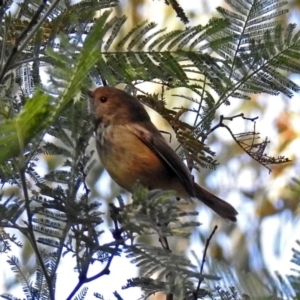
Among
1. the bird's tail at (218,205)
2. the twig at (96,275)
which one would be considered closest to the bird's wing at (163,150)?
the bird's tail at (218,205)

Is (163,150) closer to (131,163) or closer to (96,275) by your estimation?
(131,163)

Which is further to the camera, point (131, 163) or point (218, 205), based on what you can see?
point (218, 205)

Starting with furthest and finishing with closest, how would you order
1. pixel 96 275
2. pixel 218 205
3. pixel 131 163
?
1. pixel 218 205
2. pixel 131 163
3. pixel 96 275

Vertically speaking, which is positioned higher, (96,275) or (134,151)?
(134,151)

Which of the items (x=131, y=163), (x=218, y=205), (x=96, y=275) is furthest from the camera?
(x=218, y=205)

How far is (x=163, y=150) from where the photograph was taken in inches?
110

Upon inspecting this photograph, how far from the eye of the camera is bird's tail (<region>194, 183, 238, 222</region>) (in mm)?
3023

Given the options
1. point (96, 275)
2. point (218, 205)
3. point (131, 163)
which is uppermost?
point (131, 163)

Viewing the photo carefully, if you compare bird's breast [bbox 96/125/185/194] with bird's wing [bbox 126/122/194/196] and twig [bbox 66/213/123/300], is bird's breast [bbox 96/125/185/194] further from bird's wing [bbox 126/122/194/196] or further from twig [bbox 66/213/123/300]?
twig [bbox 66/213/123/300]

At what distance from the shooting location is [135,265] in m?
1.51

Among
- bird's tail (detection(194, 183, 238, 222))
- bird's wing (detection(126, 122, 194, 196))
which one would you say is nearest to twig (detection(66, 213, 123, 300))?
bird's wing (detection(126, 122, 194, 196))

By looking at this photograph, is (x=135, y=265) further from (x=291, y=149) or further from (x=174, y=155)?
(x=291, y=149)

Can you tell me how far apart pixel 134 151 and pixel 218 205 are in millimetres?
447

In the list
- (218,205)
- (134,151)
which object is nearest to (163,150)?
(134,151)
